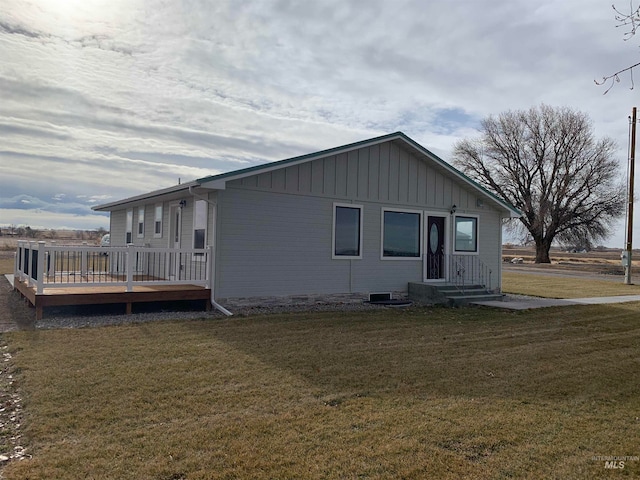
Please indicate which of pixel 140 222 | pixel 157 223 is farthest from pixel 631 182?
pixel 140 222

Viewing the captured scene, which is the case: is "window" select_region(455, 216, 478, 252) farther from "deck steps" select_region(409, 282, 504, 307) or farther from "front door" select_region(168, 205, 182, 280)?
"front door" select_region(168, 205, 182, 280)

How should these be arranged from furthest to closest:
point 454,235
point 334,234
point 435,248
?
point 454,235 → point 435,248 → point 334,234

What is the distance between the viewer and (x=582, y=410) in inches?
170

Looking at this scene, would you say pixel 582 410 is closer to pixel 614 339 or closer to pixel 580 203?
pixel 614 339

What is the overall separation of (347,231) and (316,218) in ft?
3.29

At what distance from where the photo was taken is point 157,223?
13.7 m

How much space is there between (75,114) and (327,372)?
1283 centimetres

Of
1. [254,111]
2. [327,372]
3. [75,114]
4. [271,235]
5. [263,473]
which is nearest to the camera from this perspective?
Answer: [263,473]

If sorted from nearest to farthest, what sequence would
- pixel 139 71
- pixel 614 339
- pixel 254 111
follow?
pixel 614 339
pixel 139 71
pixel 254 111

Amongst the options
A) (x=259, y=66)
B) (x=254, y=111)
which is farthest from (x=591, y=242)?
(x=259, y=66)

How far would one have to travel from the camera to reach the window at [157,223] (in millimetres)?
13492

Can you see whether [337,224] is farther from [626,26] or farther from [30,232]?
[30,232]

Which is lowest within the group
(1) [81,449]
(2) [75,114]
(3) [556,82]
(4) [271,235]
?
→ (1) [81,449]

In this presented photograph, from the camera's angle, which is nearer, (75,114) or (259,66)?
(259,66)
